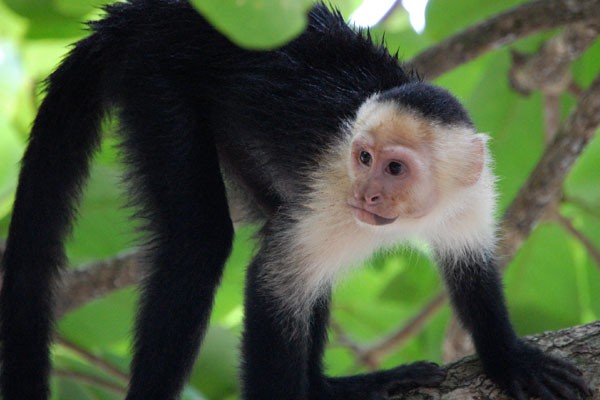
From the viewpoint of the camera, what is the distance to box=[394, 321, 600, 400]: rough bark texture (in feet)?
10.1

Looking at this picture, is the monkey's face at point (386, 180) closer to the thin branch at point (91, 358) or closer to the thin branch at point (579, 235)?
the thin branch at point (579, 235)

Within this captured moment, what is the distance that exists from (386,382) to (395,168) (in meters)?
0.73

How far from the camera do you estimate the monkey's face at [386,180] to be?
3404mm

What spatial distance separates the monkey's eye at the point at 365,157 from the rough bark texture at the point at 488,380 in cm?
74

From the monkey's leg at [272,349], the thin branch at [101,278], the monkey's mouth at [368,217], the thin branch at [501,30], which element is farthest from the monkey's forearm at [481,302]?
the thin branch at [101,278]

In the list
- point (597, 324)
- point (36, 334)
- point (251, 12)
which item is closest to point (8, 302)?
point (36, 334)

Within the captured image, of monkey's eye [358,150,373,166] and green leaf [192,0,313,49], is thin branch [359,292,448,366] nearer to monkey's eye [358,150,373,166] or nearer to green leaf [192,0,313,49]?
→ monkey's eye [358,150,373,166]

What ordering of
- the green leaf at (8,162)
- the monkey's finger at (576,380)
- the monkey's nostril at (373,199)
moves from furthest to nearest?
1. the green leaf at (8,162)
2. the monkey's nostril at (373,199)
3. the monkey's finger at (576,380)

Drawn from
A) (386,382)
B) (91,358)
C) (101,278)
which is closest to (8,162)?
(101,278)

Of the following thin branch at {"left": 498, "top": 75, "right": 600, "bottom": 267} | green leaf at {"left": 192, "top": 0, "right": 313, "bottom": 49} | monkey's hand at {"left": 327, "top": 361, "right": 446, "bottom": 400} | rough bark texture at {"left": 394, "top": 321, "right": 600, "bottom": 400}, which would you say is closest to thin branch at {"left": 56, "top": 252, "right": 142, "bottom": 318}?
monkey's hand at {"left": 327, "top": 361, "right": 446, "bottom": 400}

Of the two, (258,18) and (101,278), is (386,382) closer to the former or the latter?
(101,278)

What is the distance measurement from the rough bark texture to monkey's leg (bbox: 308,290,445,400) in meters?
0.05

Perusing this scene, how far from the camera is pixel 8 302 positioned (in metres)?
3.51

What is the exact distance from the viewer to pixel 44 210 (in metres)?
3.66
